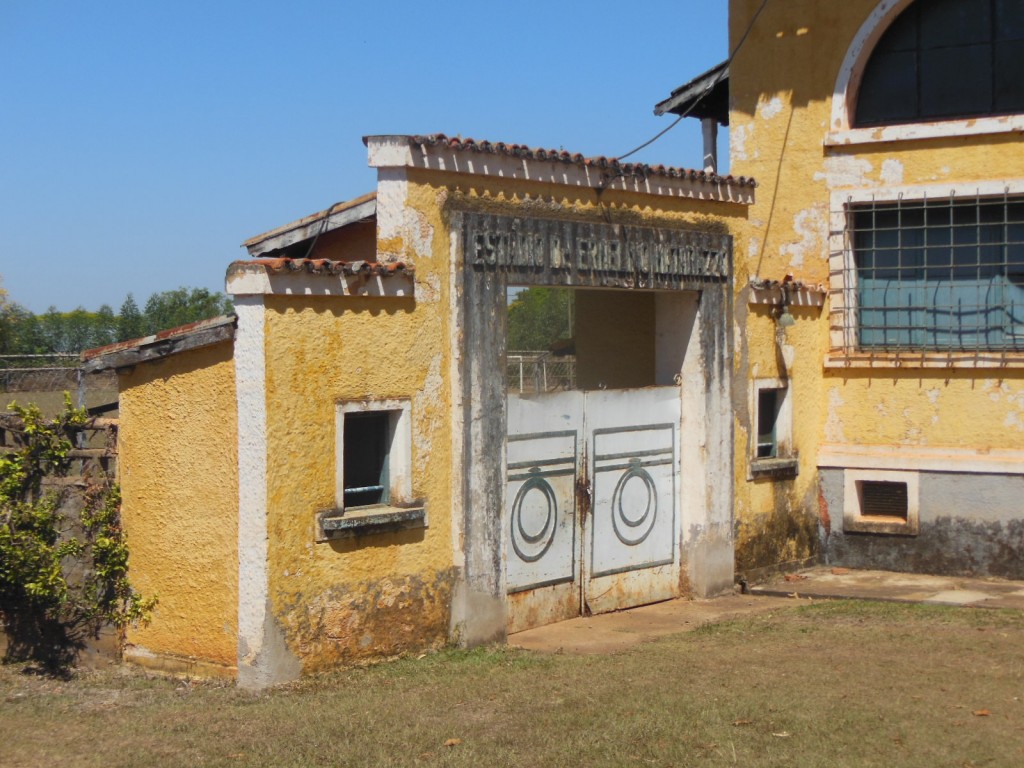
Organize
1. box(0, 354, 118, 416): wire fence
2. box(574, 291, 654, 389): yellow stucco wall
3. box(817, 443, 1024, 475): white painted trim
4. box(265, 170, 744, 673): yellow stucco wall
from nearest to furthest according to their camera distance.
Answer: box(265, 170, 744, 673): yellow stucco wall → box(0, 354, 118, 416): wire fence → box(817, 443, 1024, 475): white painted trim → box(574, 291, 654, 389): yellow stucco wall

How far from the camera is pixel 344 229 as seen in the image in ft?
36.9

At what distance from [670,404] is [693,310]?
94 centimetres

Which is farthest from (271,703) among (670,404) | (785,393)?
(785,393)

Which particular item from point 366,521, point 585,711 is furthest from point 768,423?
point 585,711

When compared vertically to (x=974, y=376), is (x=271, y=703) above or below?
below

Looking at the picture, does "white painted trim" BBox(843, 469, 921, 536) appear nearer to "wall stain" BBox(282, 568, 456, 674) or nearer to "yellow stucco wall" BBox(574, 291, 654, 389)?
"yellow stucco wall" BBox(574, 291, 654, 389)

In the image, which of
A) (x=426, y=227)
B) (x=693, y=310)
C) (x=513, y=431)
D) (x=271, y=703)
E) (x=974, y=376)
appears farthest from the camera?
(x=974, y=376)

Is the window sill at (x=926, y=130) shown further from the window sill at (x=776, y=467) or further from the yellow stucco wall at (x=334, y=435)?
the yellow stucco wall at (x=334, y=435)

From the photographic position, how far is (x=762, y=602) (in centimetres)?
1249

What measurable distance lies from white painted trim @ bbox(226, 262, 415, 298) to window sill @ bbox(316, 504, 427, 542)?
1605 millimetres

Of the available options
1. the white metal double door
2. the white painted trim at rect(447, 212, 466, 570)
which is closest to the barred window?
the white metal double door

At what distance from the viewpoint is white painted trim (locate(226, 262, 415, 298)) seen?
8.79 metres

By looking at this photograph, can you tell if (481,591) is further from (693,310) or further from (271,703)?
(693,310)

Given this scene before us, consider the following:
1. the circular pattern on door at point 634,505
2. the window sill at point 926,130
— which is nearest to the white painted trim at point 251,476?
the circular pattern on door at point 634,505
